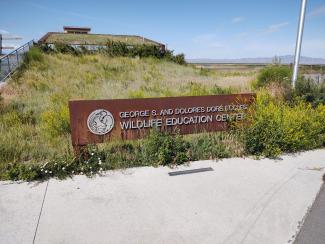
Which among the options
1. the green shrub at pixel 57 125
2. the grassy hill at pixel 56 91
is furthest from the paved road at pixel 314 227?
the green shrub at pixel 57 125

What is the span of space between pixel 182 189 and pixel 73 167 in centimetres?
189

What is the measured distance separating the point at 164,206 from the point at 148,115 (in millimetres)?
2267

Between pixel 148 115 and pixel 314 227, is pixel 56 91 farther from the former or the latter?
pixel 314 227

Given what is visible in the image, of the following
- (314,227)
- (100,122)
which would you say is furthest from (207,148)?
(314,227)

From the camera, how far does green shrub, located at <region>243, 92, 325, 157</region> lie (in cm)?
574

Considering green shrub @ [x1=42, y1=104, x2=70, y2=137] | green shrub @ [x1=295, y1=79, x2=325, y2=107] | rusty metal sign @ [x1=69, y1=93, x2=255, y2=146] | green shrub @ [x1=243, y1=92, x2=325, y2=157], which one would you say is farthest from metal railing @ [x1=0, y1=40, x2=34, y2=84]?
green shrub @ [x1=295, y1=79, x2=325, y2=107]

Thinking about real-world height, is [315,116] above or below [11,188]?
above

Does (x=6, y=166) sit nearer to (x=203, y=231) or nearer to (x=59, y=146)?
(x=59, y=146)

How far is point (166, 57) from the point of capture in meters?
29.2

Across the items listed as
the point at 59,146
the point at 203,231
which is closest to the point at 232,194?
the point at 203,231

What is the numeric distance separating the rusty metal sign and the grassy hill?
2.02 ft

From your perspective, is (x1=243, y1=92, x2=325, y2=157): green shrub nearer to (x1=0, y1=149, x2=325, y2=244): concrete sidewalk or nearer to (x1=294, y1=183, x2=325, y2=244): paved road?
(x1=0, y1=149, x2=325, y2=244): concrete sidewalk

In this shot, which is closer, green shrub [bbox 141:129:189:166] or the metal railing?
green shrub [bbox 141:129:189:166]

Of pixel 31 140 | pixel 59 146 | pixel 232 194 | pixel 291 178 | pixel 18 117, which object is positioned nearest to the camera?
pixel 232 194
